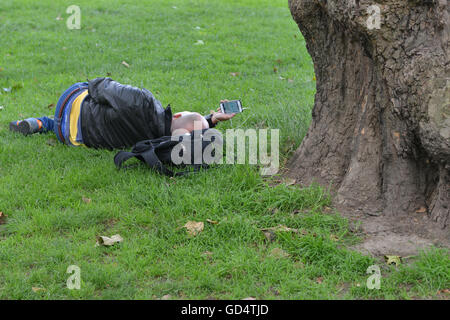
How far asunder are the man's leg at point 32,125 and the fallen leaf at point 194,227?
248cm

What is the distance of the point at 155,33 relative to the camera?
30.5 ft

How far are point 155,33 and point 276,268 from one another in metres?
7.01

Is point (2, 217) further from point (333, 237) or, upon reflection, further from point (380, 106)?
point (380, 106)

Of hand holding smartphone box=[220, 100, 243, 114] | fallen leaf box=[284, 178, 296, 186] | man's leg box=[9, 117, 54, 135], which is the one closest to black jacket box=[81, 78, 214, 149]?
hand holding smartphone box=[220, 100, 243, 114]

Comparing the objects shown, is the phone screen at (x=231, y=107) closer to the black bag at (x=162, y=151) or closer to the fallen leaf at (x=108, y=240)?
the black bag at (x=162, y=151)

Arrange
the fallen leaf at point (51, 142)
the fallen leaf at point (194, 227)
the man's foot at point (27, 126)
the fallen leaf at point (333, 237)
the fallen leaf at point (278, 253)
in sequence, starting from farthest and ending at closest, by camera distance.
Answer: the man's foot at point (27, 126)
the fallen leaf at point (51, 142)
the fallen leaf at point (194, 227)
the fallen leaf at point (333, 237)
the fallen leaf at point (278, 253)

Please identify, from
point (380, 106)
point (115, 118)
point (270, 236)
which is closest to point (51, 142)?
point (115, 118)

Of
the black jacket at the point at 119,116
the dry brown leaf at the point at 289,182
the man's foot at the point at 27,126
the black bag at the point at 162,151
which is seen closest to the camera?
the dry brown leaf at the point at 289,182

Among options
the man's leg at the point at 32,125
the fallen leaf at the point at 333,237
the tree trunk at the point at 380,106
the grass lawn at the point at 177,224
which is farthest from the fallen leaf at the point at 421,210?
the man's leg at the point at 32,125

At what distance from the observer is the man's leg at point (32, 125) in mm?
5258

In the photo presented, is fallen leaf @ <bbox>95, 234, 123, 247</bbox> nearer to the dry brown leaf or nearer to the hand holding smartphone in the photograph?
the dry brown leaf

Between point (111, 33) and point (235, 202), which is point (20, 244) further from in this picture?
point (111, 33)
